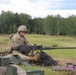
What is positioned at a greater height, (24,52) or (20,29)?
(20,29)

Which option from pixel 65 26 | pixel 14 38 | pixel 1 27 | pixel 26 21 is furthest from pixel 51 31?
pixel 14 38

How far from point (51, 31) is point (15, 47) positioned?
Result: 122m

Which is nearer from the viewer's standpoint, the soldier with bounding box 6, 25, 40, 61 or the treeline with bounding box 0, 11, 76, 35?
the soldier with bounding box 6, 25, 40, 61

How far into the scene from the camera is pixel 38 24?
441 feet

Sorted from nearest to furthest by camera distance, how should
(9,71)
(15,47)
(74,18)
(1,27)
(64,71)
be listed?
(9,71) → (64,71) → (15,47) → (1,27) → (74,18)

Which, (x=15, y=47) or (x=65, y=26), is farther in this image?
(x=65, y=26)

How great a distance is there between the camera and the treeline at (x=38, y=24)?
117 meters

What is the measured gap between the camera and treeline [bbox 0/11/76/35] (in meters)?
117

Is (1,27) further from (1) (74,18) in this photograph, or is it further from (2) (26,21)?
(1) (74,18)

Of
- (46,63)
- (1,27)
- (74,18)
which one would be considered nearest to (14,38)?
(46,63)

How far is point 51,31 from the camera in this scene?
440ft

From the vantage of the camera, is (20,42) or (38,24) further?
(38,24)

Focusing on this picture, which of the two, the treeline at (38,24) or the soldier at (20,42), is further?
the treeline at (38,24)

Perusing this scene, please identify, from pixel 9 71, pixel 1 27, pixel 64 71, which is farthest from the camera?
pixel 1 27
